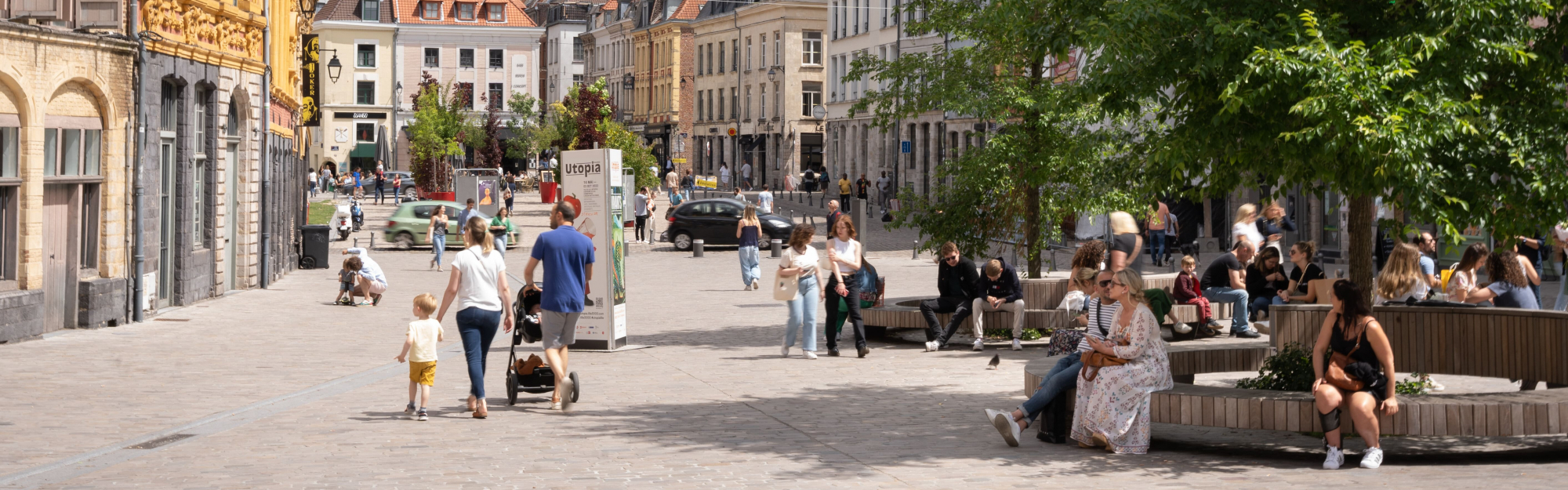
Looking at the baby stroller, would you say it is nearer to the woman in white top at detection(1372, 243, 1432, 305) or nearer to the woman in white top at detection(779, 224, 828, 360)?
the woman in white top at detection(779, 224, 828, 360)

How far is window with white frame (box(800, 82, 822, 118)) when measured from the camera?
8312 cm

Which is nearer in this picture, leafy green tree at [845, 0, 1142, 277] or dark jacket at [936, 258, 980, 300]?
dark jacket at [936, 258, 980, 300]

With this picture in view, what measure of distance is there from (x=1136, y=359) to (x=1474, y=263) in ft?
21.3

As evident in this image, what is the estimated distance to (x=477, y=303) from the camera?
37.8ft

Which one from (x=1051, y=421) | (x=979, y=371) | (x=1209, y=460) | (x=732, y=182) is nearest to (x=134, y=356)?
(x=979, y=371)

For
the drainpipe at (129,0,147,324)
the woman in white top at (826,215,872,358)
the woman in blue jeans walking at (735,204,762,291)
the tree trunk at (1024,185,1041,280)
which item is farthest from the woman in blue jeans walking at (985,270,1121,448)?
the woman in blue jeans walking at (735,204,762,291)

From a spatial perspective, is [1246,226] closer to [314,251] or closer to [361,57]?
[314,251]

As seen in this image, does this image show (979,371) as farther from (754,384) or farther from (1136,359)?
(1136,359)

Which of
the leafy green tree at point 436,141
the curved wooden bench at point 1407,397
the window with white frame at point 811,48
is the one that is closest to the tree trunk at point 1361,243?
the curved wooden bench at point 1407,397

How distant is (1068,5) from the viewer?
10.4m

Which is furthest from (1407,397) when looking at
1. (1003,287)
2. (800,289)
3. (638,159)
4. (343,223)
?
(638,159)

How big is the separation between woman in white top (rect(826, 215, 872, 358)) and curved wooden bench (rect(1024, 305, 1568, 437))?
175 inches

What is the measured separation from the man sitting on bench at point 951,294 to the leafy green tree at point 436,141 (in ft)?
176

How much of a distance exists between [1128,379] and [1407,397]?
1.50 meters
